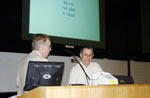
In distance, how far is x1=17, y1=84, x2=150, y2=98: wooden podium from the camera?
1012 millimetres

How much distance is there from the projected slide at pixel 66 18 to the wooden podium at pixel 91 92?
1.66 meters

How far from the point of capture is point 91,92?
112 centimetres

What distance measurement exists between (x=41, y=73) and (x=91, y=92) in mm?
575

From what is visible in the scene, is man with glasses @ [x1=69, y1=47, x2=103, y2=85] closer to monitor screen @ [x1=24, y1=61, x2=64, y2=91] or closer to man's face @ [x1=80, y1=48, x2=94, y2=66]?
man's face @ [x1=80, y1=48, x2=94, y2=66]

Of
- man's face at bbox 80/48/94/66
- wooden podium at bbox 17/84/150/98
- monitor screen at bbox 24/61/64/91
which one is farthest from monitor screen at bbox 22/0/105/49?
wooden podium at bbox 17/84/150/98

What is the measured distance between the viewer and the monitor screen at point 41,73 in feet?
5.13

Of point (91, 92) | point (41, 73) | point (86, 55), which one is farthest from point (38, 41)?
point (91, 92)

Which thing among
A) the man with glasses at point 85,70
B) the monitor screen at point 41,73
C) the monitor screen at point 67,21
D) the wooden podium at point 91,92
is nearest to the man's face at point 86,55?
the man with glasses at point 85,70

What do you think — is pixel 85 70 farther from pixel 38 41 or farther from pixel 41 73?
pixel 41 73

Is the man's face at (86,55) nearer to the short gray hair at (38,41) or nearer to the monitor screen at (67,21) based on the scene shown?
the monitor screen at (67,21)

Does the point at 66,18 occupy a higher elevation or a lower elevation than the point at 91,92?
higher

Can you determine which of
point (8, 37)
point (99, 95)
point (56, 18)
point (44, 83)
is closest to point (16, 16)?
point (8, 37)

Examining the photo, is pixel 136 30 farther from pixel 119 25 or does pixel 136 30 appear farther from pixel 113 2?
pixel 113 2

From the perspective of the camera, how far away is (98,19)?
11.4ft
